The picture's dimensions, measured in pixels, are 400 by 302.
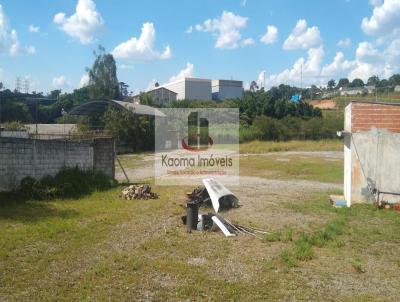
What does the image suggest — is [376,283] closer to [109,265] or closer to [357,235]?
[357,235]

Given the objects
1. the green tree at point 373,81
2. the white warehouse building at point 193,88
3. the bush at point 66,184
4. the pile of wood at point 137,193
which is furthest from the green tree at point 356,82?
the pile of wood at point 137,193

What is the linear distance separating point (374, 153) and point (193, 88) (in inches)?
3094

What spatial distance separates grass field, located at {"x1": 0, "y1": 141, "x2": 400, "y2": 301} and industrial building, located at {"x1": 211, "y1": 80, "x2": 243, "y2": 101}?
88889 mm

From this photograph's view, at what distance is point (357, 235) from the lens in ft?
25.9

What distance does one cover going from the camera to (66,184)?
38.1 ft

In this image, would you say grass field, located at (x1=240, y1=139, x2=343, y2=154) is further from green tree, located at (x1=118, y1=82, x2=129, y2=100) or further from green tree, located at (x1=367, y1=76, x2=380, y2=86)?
green tree, located at (x1=367, y1=76, x2=380, y2=86)

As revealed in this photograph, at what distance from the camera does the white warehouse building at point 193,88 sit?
8656 cm

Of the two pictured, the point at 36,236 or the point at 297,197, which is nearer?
the point at 36,236

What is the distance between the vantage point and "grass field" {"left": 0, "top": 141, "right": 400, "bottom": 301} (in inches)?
200

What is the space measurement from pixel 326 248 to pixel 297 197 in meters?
5.48

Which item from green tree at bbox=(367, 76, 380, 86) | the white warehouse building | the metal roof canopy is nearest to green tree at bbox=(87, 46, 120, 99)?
the metal roof canopy

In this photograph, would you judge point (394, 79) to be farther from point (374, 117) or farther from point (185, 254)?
point (185, 254)

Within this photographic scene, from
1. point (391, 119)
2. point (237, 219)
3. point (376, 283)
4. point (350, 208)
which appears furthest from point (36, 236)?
point (391, 119)

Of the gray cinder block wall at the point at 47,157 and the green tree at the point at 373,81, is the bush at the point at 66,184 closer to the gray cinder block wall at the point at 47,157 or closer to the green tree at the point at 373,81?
the gray cinder block wall at the point at 47,157
